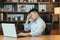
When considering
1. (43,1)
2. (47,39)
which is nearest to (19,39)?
(47,39)

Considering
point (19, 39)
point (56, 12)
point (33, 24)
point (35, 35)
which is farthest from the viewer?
point (56, 12)

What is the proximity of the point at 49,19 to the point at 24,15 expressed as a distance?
903 millimetres

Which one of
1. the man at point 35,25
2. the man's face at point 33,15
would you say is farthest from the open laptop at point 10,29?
the man's face at point 33,15

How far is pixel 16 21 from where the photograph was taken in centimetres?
610

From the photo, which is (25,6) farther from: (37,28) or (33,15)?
(37,28)

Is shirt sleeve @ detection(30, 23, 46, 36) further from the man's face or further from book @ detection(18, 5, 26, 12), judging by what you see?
book @ detection(18, 5, 26, 12)

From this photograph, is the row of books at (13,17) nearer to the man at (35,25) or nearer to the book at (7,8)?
the book at (7,8)

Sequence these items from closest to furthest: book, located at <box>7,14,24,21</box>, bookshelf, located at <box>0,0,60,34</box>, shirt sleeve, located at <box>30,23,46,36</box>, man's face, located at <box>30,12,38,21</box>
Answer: shirt sleeve, located at <box>30,23,46,36</box>
man's face, located at <box>30,12,38,21</box>
bookshelf, located at <box>0,0,60,34</box>
book, located at <box>7,14,24,21</box>

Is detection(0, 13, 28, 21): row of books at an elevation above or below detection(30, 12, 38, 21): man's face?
below

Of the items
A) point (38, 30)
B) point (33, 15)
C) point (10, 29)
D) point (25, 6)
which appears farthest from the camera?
point (25, 6)

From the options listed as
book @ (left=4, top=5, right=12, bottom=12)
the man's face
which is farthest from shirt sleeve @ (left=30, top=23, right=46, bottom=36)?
book @ (left=4, top=5, right=12, bottom=12)

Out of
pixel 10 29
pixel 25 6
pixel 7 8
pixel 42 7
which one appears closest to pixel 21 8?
pixel 25 6

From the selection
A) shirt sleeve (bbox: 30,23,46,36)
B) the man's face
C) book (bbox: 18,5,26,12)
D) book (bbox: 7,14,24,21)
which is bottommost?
book (bbox: 7,14,24,21)

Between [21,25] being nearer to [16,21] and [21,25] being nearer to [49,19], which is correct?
[16,21]
